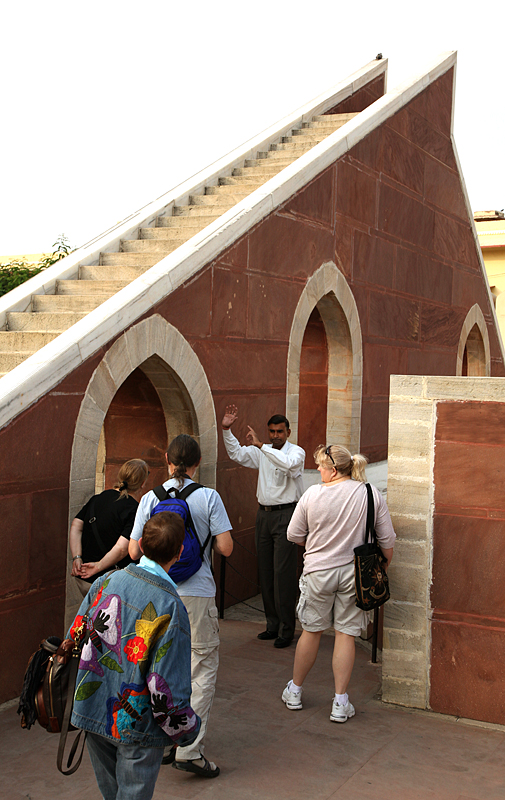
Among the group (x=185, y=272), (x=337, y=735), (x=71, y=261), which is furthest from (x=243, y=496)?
(x=337, y=735)

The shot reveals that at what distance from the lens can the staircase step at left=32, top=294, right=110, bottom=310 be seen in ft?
23.0

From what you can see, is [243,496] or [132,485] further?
[243,496]

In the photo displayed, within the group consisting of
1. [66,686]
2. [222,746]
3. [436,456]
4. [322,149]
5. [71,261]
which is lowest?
[222,746]

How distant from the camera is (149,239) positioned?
8406 mm

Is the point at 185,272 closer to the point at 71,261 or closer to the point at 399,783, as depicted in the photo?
the point at 71,261

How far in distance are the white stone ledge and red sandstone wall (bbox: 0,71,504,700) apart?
4.6 inches

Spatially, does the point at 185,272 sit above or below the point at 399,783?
above

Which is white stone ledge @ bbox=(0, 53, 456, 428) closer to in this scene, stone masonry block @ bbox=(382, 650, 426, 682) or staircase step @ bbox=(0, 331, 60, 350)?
staircase step @ bbox=(0, 331, 60, 350)

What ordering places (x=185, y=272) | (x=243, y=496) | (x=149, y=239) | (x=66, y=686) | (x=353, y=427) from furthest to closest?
(x=353, y=427) → (x=149, y=239) → (x=243, y=496) → (x=185, y=272) → (x=66, y=686)

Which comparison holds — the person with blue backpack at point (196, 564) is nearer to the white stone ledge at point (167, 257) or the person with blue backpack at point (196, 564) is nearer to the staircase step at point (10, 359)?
the white stone ledge at point (167, 257)

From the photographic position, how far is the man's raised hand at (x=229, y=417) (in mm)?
6554

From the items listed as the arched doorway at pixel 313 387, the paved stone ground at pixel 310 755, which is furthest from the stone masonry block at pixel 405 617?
the arched doorway at pixel 313 387

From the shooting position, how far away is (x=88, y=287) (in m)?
7.46

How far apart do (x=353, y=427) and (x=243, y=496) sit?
2.67 m
